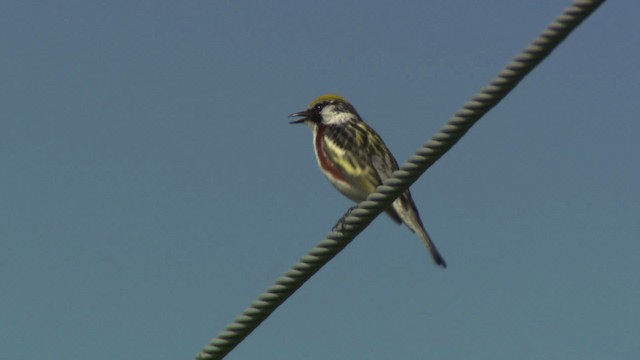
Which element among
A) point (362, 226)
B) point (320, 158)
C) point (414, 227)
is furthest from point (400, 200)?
point (362, 226)

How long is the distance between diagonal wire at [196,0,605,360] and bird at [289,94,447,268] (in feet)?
13.2

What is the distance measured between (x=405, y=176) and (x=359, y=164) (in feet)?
17.2

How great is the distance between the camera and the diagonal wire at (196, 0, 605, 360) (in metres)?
6.18

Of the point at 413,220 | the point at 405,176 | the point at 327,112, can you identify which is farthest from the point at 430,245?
the point at 405,176

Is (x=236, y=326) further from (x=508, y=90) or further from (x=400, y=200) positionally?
(x=400, y=200)

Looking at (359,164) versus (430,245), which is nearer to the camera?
(430,245)

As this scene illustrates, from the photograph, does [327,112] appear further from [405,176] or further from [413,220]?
[405,176]

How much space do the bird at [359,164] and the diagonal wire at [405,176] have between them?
4.02 m

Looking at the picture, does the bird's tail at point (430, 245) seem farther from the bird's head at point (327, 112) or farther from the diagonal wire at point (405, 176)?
the diagonal wire at point (405, 176)

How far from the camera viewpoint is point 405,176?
7.12 meters

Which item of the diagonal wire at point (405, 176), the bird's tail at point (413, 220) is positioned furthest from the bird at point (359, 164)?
the diagonal wire at point (405, 176)

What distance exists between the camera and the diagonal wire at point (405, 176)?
20.3ft

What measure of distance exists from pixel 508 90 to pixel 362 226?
1437mm

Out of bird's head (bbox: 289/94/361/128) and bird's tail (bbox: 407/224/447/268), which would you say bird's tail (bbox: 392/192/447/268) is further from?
bird's head (bbox: 289/94/361/128)
